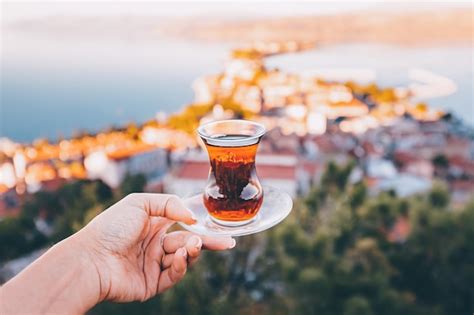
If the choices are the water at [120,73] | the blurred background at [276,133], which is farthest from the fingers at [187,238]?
the water at [120,73]

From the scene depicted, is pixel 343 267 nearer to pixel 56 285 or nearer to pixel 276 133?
pixel 56 285

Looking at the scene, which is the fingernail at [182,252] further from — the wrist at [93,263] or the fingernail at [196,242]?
the wrist at [93,263]

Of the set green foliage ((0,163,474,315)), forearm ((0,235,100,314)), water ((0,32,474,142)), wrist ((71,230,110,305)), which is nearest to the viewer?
forearm ((0,235,100,314))

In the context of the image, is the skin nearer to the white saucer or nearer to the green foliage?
the white saucer

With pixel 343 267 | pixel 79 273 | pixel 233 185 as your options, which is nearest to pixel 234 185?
pixel 233 185

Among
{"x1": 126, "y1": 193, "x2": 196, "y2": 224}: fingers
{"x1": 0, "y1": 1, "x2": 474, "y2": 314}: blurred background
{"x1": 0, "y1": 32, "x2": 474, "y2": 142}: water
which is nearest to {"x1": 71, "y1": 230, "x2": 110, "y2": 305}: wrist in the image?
A: {"x1": 126, "y1": 193, "x2": 196, "y2": 224}: fingers
